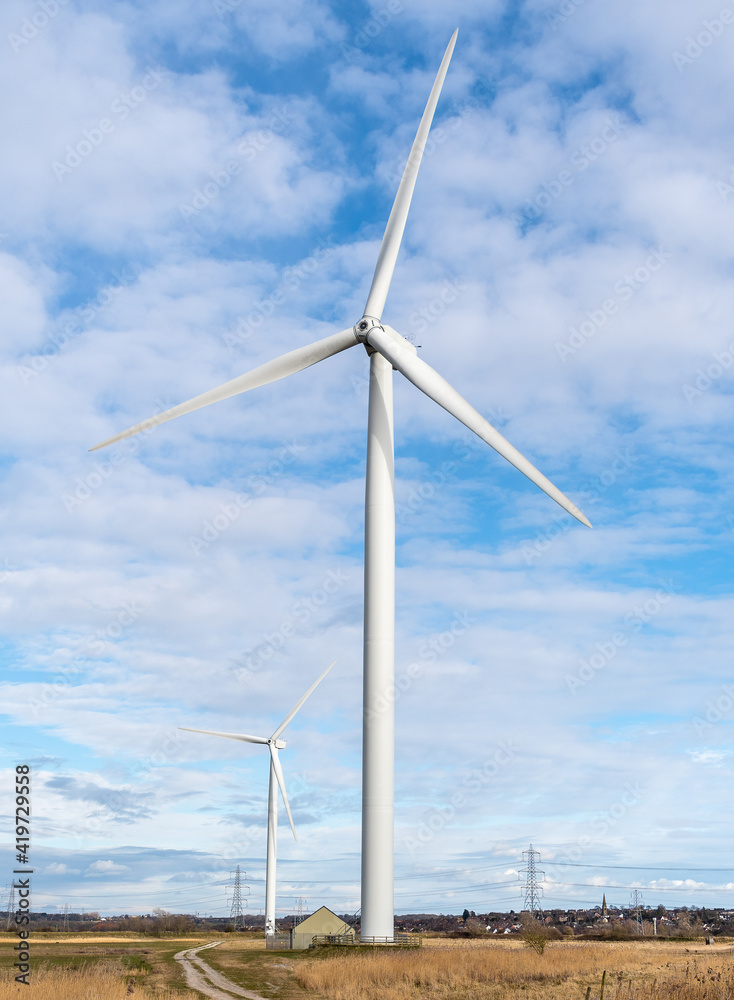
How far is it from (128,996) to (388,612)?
20.0 metres

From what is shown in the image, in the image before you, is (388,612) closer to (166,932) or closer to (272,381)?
(272,381)

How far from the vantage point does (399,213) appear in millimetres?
46688

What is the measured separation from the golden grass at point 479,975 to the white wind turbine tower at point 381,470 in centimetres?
411

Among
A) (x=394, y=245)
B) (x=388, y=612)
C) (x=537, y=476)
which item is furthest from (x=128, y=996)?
(x=394, y=245)

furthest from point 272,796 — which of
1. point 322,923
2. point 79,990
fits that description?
point 79,990

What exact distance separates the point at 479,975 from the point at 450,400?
80.4ft

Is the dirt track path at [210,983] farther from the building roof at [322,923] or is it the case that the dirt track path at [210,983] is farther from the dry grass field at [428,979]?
the building roof at [322,923]

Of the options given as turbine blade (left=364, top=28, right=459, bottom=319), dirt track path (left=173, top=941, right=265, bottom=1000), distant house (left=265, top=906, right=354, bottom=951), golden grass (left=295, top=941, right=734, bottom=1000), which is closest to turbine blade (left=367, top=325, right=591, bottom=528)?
turbine blade (left=364, top=28, right=459, bottom=319)

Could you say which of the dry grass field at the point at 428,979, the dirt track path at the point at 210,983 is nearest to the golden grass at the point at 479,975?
the dry grass field at the point at 428,979

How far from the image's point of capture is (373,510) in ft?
142

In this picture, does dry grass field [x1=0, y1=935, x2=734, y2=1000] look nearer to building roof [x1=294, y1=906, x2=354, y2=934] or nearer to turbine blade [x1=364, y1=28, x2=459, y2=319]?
building roof [x1=294, y1=906, x2=354, y2=934]

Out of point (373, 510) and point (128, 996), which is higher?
point (373, 510)

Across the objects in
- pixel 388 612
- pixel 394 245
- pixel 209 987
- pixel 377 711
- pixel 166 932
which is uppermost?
pixel 394 245

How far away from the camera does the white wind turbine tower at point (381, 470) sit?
130 feet
